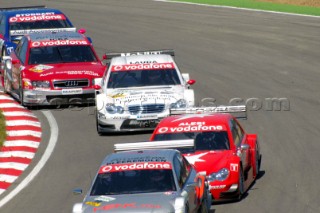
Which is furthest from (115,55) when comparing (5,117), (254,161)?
(254,161)

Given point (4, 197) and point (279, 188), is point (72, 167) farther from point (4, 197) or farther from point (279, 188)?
point (279, 188)

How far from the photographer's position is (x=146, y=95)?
2197 cm

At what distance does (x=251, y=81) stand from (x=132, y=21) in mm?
12161

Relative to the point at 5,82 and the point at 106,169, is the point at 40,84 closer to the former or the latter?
the point at 5,82

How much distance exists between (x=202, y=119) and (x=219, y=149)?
901 millimetres

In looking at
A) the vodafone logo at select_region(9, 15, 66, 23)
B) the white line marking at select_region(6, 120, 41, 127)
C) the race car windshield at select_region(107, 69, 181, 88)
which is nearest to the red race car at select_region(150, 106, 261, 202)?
the race car windshield at select_region(107, 69, 181, 88)

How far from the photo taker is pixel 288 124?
22.7 m

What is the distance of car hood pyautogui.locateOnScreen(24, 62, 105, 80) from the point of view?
24.6 meters

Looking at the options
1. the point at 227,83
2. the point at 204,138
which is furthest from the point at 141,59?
the point at 204,138

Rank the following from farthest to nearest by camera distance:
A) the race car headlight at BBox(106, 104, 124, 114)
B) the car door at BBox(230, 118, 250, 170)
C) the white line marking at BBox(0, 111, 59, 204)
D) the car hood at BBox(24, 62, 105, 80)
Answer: the car hood at BBox(24, 62, 105, 80) < the race car headlight at BBox(106, 104, 124, 114) < the white line marking at BBox(0, 111, 59, 204) < the car door at BBox(230, 118, 250, 170)

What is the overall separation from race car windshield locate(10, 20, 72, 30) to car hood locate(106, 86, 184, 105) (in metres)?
8.00

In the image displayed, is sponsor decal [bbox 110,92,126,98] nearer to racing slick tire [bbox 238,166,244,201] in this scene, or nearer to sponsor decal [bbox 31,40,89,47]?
sponsor decal [bbox 31,40,89,47]

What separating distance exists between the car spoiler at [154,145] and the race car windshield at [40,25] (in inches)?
548

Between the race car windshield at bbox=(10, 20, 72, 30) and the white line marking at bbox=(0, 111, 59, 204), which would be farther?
the race car windshield at bbox=(10, 20, 72, 30)
